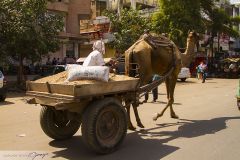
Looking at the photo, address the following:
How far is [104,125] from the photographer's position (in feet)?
24.6

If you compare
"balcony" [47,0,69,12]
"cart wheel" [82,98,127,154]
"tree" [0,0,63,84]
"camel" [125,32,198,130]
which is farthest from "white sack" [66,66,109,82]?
"balcony" [47,0,69,12]

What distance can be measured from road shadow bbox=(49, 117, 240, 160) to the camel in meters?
0.64

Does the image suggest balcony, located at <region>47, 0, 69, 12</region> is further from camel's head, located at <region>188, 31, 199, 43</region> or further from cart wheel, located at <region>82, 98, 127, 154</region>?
cart wheel, located at <region>82, 98, 127, 154</region>

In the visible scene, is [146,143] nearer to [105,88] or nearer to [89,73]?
[105,88]

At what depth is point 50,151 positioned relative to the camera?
302 inches

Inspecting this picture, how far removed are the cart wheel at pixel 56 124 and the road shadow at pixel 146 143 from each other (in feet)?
0.54

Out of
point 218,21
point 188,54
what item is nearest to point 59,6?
point 218,21

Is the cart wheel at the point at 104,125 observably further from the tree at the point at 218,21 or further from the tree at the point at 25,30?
the tree at the point at 218,21

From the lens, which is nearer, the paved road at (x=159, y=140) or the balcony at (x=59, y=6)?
the paved road at (x=159, y=140)

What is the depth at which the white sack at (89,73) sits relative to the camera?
24.0 feet

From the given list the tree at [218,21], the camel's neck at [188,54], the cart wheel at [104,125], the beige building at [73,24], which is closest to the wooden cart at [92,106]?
the cart wheel at [104,125]

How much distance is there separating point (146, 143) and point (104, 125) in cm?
114

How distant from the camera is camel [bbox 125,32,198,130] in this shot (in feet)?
31.8

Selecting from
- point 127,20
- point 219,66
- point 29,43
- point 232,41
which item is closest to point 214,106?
point 29,43
